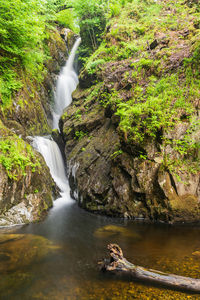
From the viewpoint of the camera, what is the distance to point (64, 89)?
620 inches

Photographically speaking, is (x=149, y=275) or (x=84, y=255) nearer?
(x=149, y=275)

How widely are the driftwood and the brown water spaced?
0.11 m

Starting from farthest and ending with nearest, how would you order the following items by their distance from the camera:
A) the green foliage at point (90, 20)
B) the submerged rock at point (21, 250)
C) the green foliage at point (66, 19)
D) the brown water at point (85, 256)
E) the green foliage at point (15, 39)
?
1. the green foliage at point (66, 19)
2. the green foliage at point (90, 20)
3. the green foliage at point (15, 39)
4. the submerged rock at point (21, 250)
5. the brown water at point (85, 256)

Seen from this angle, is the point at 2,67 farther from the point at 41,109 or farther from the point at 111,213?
the point at 111,213

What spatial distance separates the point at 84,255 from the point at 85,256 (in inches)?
2.1

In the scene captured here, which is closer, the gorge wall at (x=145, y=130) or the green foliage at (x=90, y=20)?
the gorge wall at (x=145, y=130)


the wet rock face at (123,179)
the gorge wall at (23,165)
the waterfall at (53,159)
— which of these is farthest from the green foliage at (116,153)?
the waterfall at (53,159)

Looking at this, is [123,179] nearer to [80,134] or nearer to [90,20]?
[80,134]

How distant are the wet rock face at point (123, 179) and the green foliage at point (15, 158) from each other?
2.37 meters

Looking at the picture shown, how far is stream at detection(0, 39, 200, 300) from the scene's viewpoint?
3113mm

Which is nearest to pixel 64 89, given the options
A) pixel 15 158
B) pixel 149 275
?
pixel 15 158

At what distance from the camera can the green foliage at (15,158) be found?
21.0ft

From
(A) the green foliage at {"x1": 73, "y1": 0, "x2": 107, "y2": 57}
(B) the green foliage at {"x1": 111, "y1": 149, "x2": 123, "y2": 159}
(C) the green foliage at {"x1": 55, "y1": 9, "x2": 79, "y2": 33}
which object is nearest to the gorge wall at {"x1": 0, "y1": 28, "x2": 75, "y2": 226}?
(B) the green foliage at {"x1": 111, "y1": 149, "x2": 123, "y2": 159}

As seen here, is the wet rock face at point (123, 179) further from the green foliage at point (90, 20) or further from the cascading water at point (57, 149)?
the green foliage at point (90, 20)
